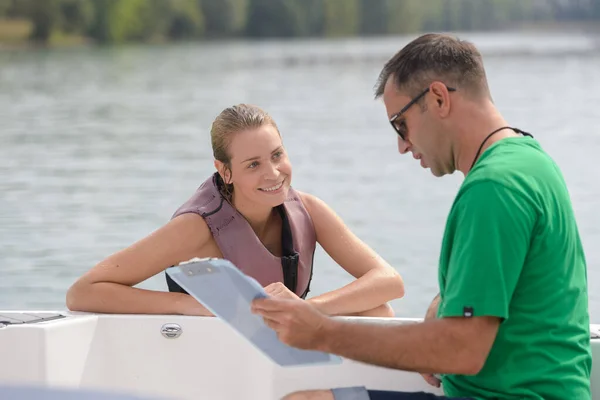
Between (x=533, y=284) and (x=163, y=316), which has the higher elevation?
(x=533, y=284)

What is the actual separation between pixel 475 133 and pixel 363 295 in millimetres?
1065

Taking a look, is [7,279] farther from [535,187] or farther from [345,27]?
[345,27]

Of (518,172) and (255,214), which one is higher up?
(518,172)

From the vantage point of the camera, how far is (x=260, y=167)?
117 inches

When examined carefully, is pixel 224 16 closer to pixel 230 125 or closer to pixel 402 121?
pixel 230 125

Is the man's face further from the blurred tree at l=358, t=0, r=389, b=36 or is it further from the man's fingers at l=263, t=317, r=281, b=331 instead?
the blurred tree at l=358, t=0, r=389, b=36

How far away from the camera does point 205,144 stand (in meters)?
15.9

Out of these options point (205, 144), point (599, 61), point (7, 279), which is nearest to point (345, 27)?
point (599, 61)

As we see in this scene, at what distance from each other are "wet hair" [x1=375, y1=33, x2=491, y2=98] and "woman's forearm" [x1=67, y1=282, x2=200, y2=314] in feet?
3.42

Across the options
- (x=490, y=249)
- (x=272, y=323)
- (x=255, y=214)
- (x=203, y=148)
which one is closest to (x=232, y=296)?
(x=272, y=323)

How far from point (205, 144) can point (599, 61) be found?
58.8ft

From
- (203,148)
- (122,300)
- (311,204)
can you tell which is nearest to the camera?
(122,300)

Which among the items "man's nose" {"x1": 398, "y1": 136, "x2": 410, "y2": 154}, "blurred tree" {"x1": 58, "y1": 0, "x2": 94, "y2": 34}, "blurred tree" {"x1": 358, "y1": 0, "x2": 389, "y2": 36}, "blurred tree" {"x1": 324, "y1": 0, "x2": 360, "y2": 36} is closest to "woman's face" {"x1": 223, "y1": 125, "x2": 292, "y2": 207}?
"man's nose" {"x1": 398, "y1": 136, "x2": 410, "y2": 154}

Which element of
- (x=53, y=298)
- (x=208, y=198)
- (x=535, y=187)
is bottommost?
(x=53, y=298)
